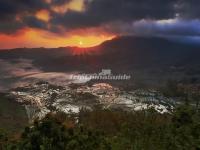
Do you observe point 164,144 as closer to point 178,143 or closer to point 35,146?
point 178,143

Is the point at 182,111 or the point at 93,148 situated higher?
the point at 182,111

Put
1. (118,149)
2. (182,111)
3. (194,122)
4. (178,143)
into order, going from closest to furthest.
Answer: (178,143)
(118,149)
(194,122)
(182,111)

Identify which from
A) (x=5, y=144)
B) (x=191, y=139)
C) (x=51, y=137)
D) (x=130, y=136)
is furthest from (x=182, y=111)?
(x=5, y=144)

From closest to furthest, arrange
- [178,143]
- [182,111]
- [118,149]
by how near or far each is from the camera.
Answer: [178,143], [118,149], [182,111]

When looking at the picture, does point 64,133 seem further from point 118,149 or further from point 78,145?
point 118,149

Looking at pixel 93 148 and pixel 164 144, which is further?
pixel 93 148

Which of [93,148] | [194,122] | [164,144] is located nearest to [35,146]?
[93,148]

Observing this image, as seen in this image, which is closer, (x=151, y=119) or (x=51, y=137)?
(x=51, y=137)

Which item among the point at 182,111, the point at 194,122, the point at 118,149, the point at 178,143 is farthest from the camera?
the point at 182,111

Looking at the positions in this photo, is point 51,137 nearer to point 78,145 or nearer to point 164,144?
point 78,145
